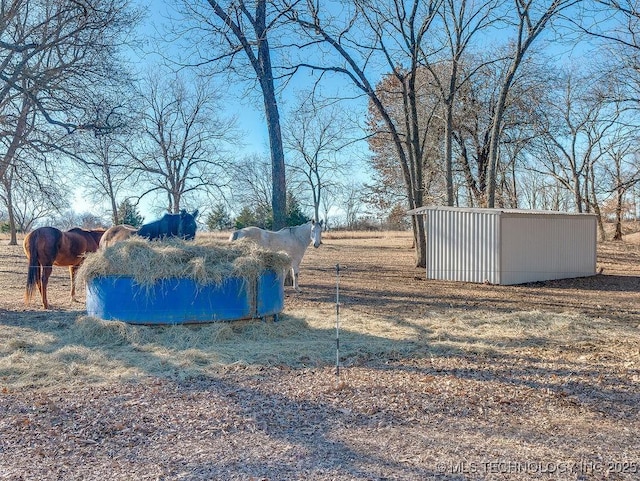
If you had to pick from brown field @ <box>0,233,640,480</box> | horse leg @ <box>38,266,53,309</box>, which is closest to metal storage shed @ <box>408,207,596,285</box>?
brown field @ <box>0,233,640,480</box>

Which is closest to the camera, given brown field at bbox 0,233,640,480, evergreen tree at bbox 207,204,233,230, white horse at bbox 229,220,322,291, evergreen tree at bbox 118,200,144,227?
brown field at bbox 0,233,640,480

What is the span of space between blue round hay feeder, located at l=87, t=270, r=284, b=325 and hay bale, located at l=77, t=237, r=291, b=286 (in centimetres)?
9

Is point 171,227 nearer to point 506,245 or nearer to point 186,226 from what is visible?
point 186,226

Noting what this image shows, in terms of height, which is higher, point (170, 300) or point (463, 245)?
point (463, 245)

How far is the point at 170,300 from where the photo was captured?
7.16 metres

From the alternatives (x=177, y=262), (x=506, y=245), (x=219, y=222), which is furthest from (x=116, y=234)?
(x=219, y=222)

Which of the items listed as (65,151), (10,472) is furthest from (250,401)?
(65,151)

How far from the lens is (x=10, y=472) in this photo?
3109 mm

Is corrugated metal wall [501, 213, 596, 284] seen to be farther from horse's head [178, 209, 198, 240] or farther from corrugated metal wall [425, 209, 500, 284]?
horse's head [178, 209, 198, 240]

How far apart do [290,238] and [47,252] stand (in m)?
5.03

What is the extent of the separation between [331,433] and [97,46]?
32.4ft

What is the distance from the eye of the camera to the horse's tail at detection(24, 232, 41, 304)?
968 cm

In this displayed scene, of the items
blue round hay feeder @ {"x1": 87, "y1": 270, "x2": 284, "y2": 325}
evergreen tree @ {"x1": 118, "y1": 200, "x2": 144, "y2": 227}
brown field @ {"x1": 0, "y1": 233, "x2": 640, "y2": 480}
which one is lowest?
brown field @ {"x1": 0, "y1": 233, "x2": 640, "y2": 480}

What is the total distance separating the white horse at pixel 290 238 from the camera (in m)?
11.8
